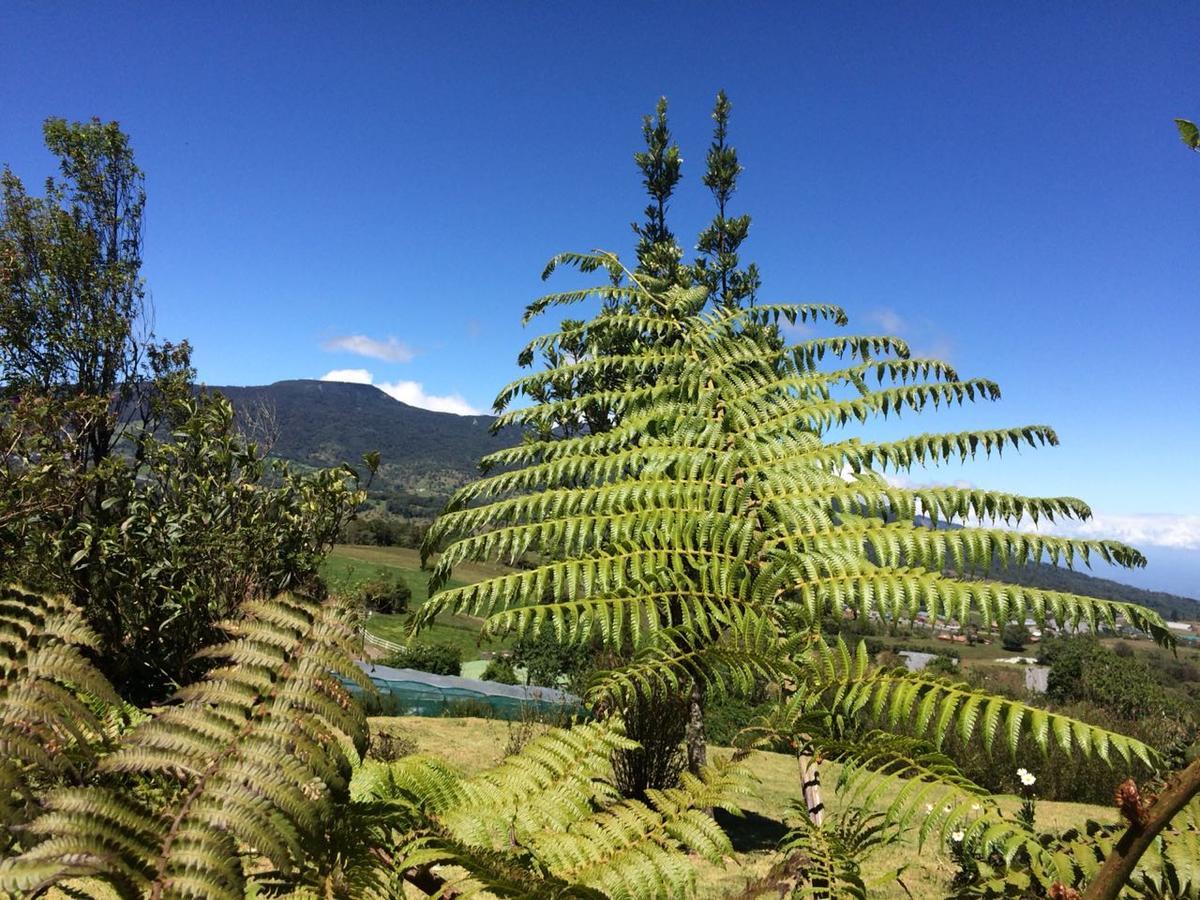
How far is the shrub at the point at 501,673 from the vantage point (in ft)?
72.6

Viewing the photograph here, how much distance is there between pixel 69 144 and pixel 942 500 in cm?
2787

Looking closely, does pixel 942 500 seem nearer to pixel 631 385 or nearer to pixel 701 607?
pixel 701 607

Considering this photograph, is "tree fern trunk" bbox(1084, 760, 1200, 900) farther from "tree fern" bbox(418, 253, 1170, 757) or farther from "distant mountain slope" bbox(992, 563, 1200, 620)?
"distant mountain slope" bbox(992, 563, 1200, 620)

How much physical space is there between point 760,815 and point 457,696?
11433 millimetres

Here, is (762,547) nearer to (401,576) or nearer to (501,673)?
(501,673)

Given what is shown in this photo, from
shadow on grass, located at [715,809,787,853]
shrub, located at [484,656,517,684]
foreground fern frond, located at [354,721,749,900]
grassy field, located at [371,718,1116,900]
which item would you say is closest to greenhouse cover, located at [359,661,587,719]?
shrub, located at [484,656,517,684]

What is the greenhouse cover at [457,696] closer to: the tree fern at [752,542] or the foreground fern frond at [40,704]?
the tree fern at [752,542]

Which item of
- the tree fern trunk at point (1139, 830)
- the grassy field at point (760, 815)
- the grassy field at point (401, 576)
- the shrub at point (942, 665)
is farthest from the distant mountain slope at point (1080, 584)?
the grassy field at point (401, 576)

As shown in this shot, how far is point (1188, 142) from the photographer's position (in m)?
0.86

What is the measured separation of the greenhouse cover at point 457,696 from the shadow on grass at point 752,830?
3.39 metres

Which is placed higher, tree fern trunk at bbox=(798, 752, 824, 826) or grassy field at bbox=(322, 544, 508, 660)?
tree fern trunk at bbox=(798, 752, 824, 826)

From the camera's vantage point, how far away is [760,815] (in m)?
8.26

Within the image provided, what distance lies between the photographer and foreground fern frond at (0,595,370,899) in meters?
0.60

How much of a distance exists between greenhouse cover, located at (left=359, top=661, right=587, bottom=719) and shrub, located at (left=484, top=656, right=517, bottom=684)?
2.92ft
